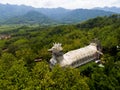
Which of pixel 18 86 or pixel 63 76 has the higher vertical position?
pixel 63 76

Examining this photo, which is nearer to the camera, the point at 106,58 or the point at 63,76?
the point at 63,76

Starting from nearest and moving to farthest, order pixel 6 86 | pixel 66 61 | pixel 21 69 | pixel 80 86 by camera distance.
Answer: pixel 80 86
pixel 6 86
pixel 21 69
pixel 66 61

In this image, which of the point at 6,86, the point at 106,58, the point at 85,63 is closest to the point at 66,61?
the point at 85,63

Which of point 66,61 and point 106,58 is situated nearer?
point 66,61

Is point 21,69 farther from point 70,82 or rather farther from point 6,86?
point 70,82

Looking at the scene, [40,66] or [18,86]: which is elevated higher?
[40,66]

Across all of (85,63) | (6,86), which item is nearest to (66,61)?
(85,63)

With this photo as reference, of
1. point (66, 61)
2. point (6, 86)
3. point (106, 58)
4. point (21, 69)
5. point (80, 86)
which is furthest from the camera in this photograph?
point (106, 58)

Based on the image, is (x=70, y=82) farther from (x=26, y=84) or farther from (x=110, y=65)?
(x=110, y=65)

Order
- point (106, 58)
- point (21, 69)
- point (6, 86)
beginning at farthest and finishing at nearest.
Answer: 1. point (106, 58)
2. point (21, 69)
3. point (6, 86)
